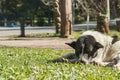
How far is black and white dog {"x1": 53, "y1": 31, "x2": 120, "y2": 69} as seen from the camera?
10242mm

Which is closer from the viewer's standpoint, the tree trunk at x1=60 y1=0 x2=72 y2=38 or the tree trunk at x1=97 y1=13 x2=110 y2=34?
the tree trunk at x1=60 y1=0 x2=72 y2=38

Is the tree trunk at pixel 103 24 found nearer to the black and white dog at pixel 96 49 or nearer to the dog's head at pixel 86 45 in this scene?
the black and white dog at pixel 96 49

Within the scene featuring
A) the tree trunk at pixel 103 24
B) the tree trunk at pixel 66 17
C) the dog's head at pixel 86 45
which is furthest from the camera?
the tree trunk at pixel 103 24

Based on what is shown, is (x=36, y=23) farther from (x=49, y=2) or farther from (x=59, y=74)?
(x=59, y=74)

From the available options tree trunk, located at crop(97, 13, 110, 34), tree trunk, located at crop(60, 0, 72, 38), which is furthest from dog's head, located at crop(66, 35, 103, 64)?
tree trunk, located at crop(97, 13, 110, 34)

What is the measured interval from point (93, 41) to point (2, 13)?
59.1 meters

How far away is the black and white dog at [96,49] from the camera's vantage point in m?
10.2

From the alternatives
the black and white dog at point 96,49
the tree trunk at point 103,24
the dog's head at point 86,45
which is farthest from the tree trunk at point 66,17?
the dog's head at point 86,45

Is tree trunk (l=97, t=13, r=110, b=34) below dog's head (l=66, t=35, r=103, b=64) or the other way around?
below

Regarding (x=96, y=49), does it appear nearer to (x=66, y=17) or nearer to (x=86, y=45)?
(x=86, y=45)

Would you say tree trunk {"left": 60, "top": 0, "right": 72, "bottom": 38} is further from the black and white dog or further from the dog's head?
the dog's head

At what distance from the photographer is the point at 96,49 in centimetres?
1046

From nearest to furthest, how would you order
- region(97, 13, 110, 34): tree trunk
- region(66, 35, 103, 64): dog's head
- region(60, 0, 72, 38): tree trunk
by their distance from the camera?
region(66, 35, 103, 64): dog's head, region(60, 0, 72, 38): tree trunk, region(97, 13, 110, 34): tree trunk

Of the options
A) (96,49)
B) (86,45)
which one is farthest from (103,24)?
(86,45)
